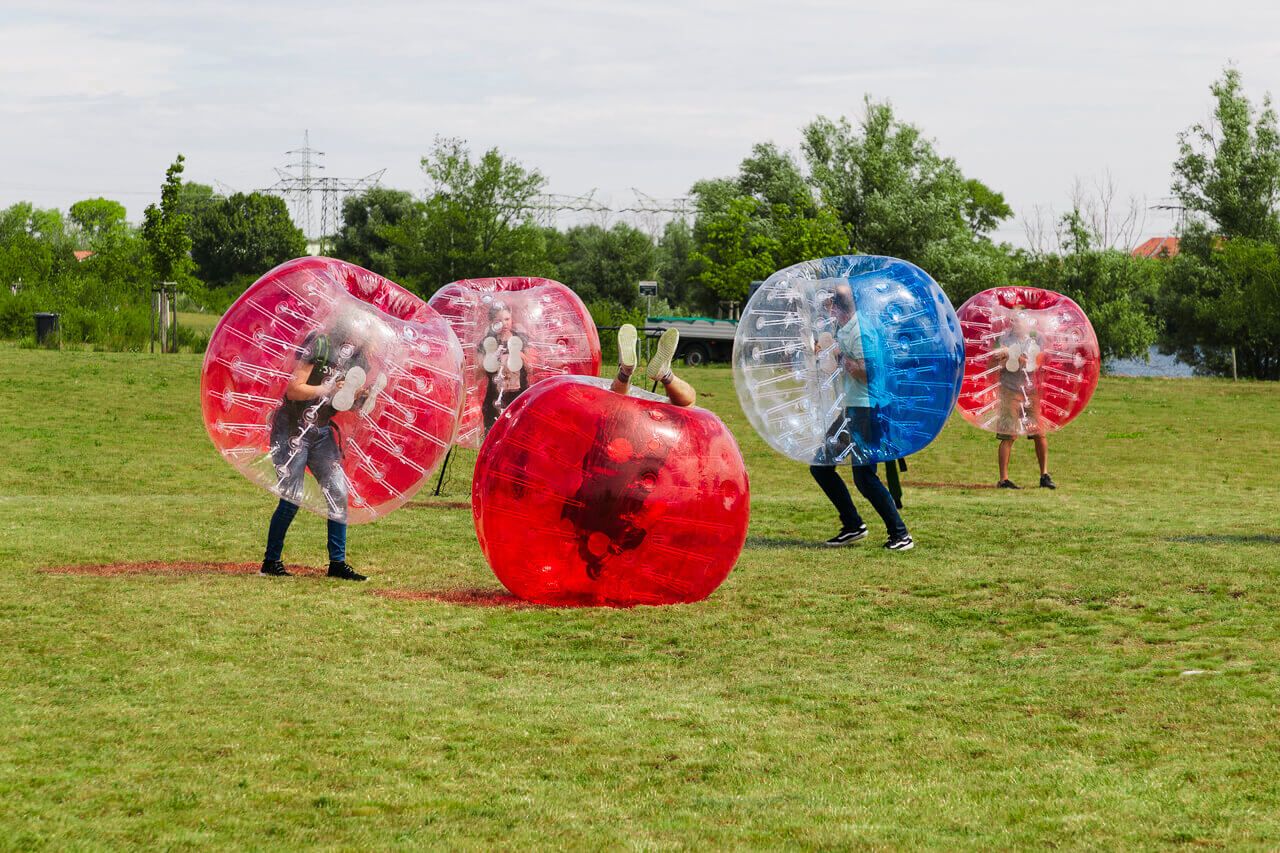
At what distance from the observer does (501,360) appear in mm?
14508

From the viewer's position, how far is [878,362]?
36.6 feet

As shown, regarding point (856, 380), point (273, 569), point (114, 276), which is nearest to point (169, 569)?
point (273, 569)

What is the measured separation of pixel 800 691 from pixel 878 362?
183 inches

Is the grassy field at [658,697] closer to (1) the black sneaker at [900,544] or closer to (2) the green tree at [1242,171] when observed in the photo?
(1) the black sneaker at [900,544]

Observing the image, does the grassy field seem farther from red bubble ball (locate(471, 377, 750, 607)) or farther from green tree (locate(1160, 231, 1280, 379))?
green tree (locate(1160, 231, 1280, 379))

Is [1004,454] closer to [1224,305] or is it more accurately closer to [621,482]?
[621,482]

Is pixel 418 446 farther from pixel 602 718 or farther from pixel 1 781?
pixel 1 781

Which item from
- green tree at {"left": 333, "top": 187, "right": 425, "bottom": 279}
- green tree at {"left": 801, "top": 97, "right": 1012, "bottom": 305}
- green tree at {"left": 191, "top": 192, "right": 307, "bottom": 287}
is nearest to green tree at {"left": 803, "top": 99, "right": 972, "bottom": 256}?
green tree at {"left": 801, "top": 97, "right": 1012, "bottom": 305}

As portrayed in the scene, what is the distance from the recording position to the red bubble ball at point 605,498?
28.2ft

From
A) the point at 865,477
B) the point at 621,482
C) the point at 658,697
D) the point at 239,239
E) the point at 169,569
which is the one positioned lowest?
the point at 658,697

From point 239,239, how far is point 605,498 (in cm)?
8221

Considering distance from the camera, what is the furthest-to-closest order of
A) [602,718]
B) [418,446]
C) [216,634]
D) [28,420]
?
[28,420] < [418,446] < [216,634] < [602,718]

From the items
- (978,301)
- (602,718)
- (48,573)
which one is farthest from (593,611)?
(978,301)

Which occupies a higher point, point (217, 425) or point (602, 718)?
point (217, 425)
